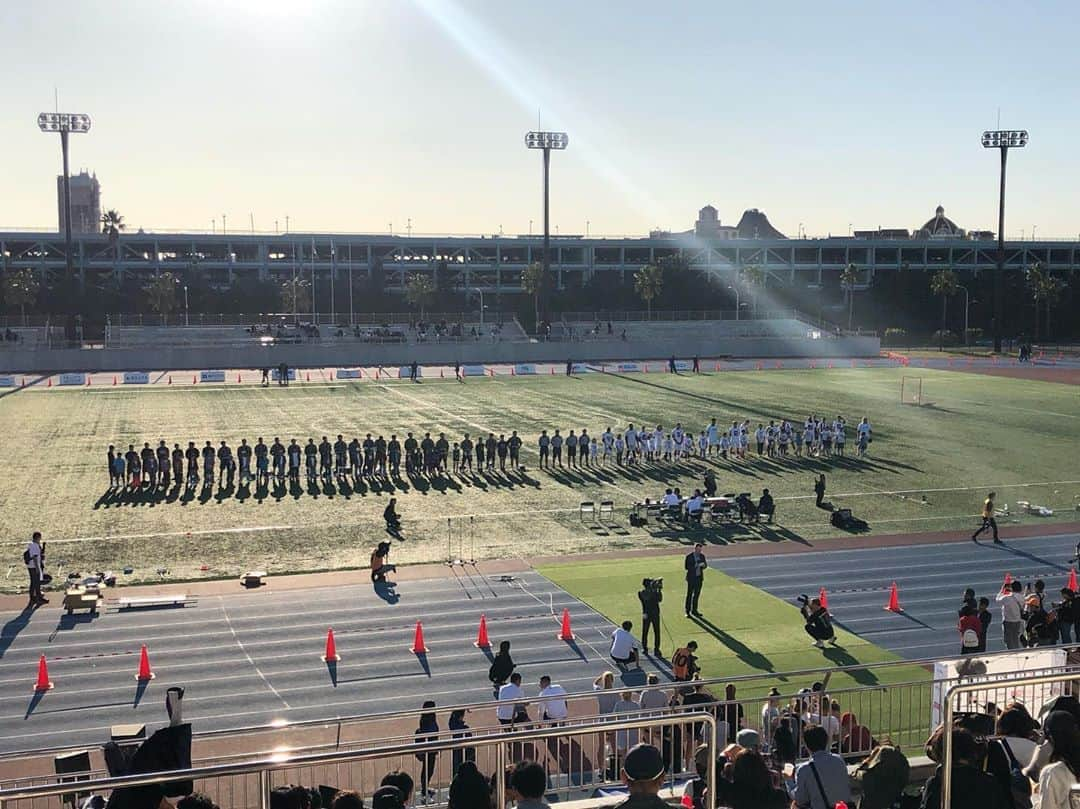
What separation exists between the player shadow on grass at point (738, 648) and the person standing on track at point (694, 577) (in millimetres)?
258

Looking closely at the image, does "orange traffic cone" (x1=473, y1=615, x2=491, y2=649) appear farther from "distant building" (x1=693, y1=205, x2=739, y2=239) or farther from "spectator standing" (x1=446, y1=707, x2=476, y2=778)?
"distant building" (x1=693, y1=205, x2=739, y2=239)

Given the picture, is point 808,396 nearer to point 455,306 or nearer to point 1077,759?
point 1077,759

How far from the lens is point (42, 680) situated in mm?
16422

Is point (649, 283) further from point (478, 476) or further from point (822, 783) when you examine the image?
point (822, 783)

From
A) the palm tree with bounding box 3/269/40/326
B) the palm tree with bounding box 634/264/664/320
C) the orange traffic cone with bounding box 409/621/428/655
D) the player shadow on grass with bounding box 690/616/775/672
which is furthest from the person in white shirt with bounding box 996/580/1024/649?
the palm tree with bounding box 3/269/40/326

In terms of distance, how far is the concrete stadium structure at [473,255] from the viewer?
108m

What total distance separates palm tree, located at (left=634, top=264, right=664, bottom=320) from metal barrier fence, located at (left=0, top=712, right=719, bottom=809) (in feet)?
320

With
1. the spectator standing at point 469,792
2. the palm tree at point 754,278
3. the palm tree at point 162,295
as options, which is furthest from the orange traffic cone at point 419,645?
the palm tree at point 754,278

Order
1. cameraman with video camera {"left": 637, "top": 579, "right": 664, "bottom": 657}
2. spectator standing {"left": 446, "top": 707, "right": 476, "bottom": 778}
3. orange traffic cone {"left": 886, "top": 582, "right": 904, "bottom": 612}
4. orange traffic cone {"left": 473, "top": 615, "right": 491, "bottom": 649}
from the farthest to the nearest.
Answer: orange traffic cone {"left": 886, "top": 582, "right": 904, "bottom": 612}
orange traffic cone {"left": 473, "top": 615, "right": 491, "bottom": 649}
cameraman with video camera {"left": 637, "top": 579, "right": 664, "bottom": 657}
spectator standing {"left": 446, "top": 707, "right": 476, "bottom": 778}

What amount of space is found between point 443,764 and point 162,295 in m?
93.1

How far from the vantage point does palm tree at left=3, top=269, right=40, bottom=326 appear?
93.1 meters

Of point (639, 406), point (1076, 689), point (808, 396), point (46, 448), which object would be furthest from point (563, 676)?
point (808, 396)

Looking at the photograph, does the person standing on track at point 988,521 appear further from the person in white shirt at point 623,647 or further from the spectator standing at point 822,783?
the spectator standing at point 822,783

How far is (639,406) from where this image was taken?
164ft
